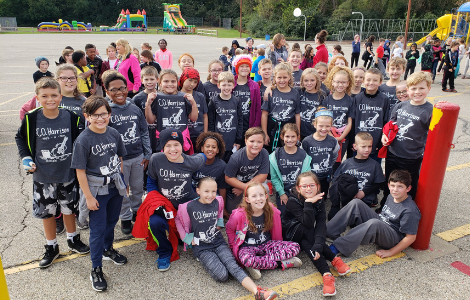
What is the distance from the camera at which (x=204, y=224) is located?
3686mm

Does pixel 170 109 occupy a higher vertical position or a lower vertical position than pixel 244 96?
lower

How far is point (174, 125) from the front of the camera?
4.68 m

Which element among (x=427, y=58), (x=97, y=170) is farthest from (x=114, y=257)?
(x=427, y=58)

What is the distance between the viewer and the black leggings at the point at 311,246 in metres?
3.53

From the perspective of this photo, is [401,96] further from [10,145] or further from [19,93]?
[19,93]

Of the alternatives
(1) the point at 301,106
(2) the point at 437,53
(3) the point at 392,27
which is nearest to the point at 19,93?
(1) the point at 301,106

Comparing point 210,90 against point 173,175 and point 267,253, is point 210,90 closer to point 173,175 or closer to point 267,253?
point 173,175

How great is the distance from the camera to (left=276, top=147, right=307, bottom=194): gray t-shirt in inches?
179

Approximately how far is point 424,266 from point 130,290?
3.15 meters

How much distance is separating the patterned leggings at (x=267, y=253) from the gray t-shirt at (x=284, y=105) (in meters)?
2.16

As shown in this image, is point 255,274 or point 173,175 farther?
point 173,175

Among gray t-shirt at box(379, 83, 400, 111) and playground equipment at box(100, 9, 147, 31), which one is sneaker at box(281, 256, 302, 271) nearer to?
Result: gray t-shirt at box(379, 83, 400, 111)

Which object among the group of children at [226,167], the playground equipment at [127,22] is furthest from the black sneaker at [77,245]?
the playground equipment at [127,22]

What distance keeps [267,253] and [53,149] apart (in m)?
2.54
